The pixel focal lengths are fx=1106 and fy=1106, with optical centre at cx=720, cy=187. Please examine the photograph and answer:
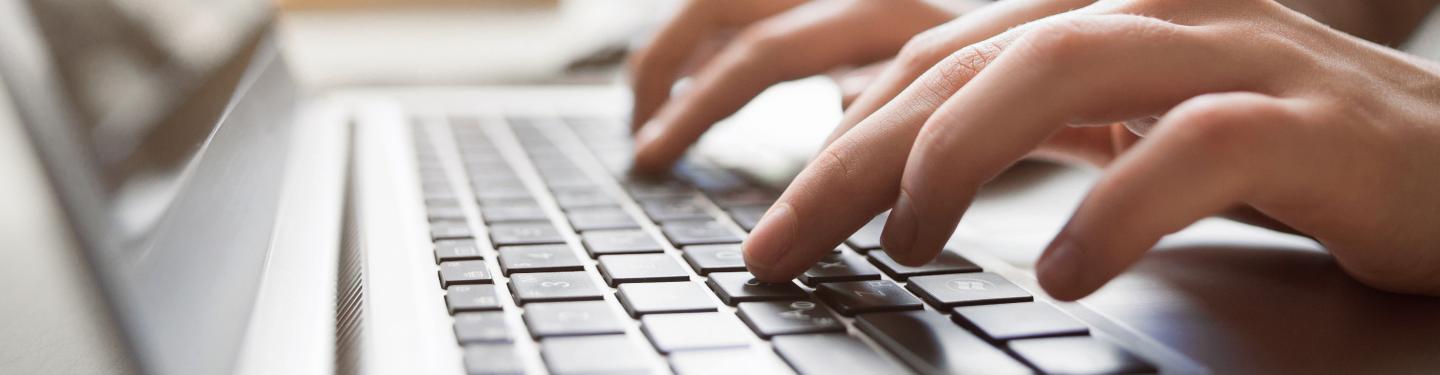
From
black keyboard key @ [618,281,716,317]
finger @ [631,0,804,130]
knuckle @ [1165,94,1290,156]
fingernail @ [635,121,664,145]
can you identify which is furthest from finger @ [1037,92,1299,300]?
finger @ [631,0,804,130]

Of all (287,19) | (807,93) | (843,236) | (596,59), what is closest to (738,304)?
(843,236)

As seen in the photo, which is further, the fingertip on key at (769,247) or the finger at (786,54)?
the finger at (786,54)

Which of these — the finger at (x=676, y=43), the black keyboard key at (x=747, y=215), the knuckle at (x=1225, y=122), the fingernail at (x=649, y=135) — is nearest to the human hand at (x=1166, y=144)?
the knuckle at (x=1225, y=122)

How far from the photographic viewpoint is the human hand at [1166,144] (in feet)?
0.98

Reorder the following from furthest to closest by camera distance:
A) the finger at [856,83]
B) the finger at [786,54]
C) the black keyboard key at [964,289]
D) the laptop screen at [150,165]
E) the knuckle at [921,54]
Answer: the finger at [786,54] < the finger at [856,83] < the knuckle at [921,54] < the black keyboard key at [964,289] < the laptop screen at [150,165]

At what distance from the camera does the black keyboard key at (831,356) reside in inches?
10.8

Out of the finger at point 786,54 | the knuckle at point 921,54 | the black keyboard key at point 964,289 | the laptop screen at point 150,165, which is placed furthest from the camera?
the finger at point 786,54

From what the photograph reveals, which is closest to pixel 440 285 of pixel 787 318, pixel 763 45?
pixel 787 318

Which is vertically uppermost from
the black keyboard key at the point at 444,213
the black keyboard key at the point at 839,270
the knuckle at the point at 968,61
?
the black keyboard key at the point at 444,213

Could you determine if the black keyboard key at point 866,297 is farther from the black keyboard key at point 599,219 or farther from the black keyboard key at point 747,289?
the black keyboard key at point 599,219

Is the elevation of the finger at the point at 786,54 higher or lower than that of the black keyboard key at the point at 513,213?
higher

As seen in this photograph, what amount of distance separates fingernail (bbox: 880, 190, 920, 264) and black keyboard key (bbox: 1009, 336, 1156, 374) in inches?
2.4

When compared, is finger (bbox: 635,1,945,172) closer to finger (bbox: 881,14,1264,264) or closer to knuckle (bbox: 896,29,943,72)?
knuckle (bbox: 896,29,943,72)

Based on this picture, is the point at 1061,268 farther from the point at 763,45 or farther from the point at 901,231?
the point at 763,45
